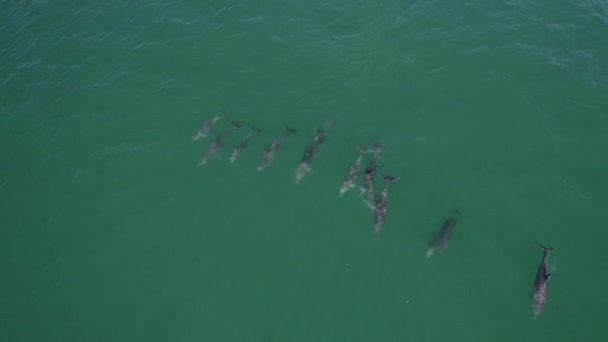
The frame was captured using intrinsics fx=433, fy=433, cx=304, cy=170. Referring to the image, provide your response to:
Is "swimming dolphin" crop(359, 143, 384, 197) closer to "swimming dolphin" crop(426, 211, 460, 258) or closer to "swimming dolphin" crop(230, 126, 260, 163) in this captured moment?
"swimming dolphin" crop(426, 211, 460, 258)

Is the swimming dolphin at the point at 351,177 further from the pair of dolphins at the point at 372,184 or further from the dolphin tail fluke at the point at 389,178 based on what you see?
the dolphin tail fluke at the point at 389,178

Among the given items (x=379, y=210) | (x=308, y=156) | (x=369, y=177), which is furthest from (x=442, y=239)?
(x=308, y=156)

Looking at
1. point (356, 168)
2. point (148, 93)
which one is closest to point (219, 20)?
point (148, 93)

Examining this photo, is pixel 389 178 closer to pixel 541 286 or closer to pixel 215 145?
pixel 541 286

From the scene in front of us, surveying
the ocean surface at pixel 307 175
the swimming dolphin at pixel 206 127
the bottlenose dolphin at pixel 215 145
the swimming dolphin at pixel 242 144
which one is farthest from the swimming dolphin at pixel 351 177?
the swimming dolphin at pixel 206 127

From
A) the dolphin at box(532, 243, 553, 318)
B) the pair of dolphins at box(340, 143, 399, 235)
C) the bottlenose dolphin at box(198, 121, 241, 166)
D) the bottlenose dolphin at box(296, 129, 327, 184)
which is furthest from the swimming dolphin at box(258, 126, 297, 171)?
the dolphin at box(532, 243, 553, 318)

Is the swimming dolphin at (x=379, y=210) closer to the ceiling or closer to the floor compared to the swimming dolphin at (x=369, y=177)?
closer to the floor

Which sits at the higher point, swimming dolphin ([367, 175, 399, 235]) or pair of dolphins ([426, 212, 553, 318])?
swimming dolphin ([367, 175, 399, 235])
